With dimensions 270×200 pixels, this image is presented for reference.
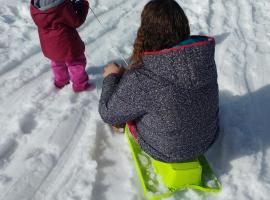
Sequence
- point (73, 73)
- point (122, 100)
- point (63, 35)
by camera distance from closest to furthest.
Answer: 1. point (122, 100)
2. point (63, 35)
3. point (73, 73)

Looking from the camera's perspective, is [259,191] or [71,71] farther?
[71,71]

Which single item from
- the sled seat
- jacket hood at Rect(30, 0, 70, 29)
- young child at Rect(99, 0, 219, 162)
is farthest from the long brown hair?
jacket hood at Rect(30, 0, 70, 29)

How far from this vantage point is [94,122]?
3.42 meters

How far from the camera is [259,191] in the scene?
290cm

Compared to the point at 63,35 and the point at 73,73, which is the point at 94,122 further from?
the point at 63,35

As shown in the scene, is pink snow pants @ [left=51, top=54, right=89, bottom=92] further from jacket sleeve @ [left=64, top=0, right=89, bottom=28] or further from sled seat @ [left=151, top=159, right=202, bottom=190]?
sled seat @ [left=151, top=159, right=202, bottom=190]

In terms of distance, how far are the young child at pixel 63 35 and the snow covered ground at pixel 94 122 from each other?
16 cm

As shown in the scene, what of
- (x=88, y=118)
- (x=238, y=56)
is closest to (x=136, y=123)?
(x=88, y=118)

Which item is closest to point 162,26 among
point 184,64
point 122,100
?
point 184,64

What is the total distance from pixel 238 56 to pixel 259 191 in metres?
1.77

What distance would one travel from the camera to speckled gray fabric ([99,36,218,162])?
8.29 ft

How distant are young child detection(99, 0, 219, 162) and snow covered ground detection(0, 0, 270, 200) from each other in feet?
1.18

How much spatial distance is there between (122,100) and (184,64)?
0.47 m

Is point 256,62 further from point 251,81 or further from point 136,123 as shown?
point 136,123
